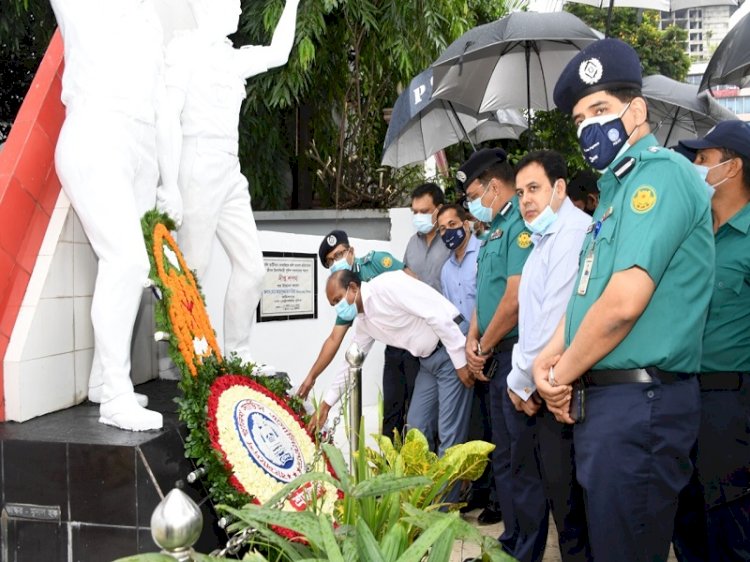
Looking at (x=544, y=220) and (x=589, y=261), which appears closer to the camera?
(x=589, y=261)

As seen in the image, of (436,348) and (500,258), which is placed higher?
(500,258)

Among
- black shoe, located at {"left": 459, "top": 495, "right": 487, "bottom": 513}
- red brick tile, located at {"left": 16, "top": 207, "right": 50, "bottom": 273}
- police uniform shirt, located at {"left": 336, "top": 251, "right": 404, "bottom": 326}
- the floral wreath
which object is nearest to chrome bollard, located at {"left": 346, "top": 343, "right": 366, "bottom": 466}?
the floral wreath

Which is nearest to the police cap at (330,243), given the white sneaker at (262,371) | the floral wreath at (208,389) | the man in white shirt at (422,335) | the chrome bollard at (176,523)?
the man in white shirt at (422,335)

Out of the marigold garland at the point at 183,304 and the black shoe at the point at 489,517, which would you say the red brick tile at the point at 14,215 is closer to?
the marigold garland at the point at 183,304

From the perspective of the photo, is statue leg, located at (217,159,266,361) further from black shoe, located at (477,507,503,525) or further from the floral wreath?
black shoe, located at (477,507,503,525)

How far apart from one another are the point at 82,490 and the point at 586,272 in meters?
1.91

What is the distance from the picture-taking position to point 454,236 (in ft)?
14.3

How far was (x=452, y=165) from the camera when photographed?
11.8 m

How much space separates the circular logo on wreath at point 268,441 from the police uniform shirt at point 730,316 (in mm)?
1672

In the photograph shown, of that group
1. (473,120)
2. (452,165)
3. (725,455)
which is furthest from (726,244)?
(452,165)

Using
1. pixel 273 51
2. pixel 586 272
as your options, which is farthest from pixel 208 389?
pixel 273 51

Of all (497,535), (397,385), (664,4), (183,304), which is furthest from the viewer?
(664,4)

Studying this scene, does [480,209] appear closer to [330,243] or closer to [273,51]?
[330,243]

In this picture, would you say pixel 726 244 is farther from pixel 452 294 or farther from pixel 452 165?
pixel 452 165
